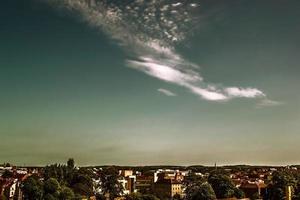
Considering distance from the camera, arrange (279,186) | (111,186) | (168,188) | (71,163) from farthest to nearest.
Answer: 1. (168,188)
2. (71,163)
3. (111,186)
4. (279,186)

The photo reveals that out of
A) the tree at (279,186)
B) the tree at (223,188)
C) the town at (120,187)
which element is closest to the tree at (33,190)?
the town at (120,187)

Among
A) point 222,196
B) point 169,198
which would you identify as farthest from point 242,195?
point 169,198

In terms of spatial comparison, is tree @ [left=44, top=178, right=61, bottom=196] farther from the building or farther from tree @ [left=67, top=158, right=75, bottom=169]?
the building

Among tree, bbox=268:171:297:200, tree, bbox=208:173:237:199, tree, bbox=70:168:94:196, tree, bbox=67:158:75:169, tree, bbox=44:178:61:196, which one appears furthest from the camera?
tree, bbox=67:158:75:169

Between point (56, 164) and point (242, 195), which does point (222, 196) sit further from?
point (56, 164)

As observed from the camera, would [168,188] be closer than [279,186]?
No

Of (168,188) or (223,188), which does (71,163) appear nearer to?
(168,188)

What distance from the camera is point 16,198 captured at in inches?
3295

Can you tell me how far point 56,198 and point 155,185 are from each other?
163ft

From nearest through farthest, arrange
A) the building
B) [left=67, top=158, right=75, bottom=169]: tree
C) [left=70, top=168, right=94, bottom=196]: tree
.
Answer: [left=70, top=168, right=94, bottom=196]: tree, [left=67, top=158, right=75, bottom=169]: tree, the building

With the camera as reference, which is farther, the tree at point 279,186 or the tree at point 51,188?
the tree at point 279,186

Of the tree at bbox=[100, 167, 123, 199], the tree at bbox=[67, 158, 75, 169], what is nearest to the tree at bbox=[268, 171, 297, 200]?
the tree at bbox=[100, 167, 123, 199]

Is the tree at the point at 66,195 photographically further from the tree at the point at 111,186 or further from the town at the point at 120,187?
the tree at the point at 111,186

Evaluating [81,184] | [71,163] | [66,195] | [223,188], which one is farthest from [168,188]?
[66,195]
